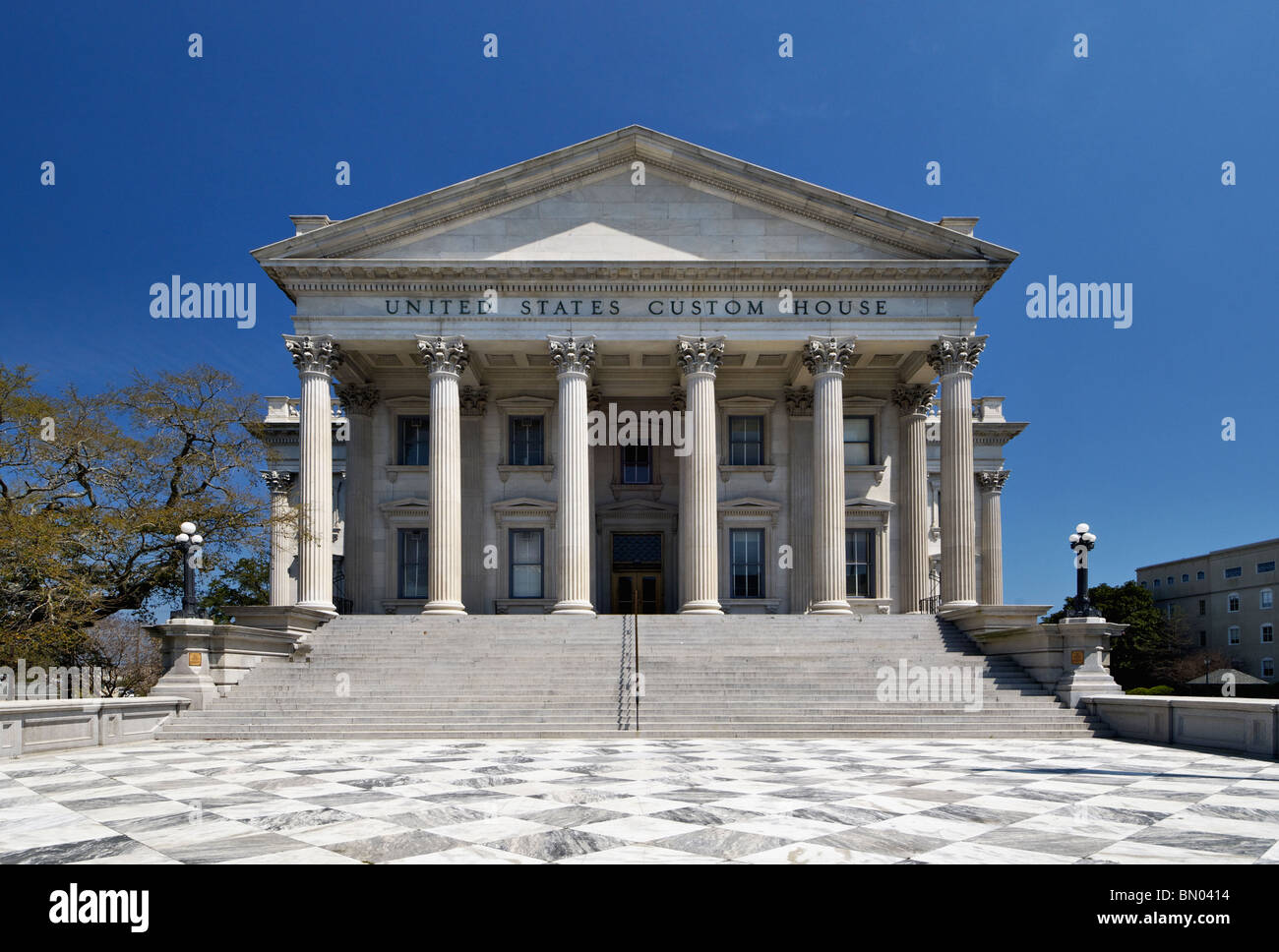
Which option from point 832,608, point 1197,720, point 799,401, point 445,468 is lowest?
point 1197,720

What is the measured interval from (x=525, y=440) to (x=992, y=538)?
922 inches

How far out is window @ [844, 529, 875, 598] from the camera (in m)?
35.7

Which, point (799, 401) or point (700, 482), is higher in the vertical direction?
point (799, 401)

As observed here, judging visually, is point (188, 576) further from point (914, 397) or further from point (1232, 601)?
point (1232, 601)

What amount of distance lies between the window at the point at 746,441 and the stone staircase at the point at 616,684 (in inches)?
382

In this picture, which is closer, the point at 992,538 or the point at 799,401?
the point at 799,401

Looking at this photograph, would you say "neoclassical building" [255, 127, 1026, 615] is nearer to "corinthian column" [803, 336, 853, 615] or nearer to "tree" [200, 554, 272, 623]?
"corinthian column" [803, 336, 853, 615]

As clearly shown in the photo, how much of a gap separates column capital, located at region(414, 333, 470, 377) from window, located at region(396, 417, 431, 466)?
20.1 ft

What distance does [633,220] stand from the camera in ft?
105

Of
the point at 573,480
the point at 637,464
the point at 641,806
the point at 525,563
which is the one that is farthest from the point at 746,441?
the point at 641,806

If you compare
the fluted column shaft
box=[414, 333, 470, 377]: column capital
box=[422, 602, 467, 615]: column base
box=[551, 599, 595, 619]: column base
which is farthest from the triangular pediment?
box=[551, 599, 595, 619]: column base

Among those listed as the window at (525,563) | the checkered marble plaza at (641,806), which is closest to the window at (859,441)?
the window at (525,563)
